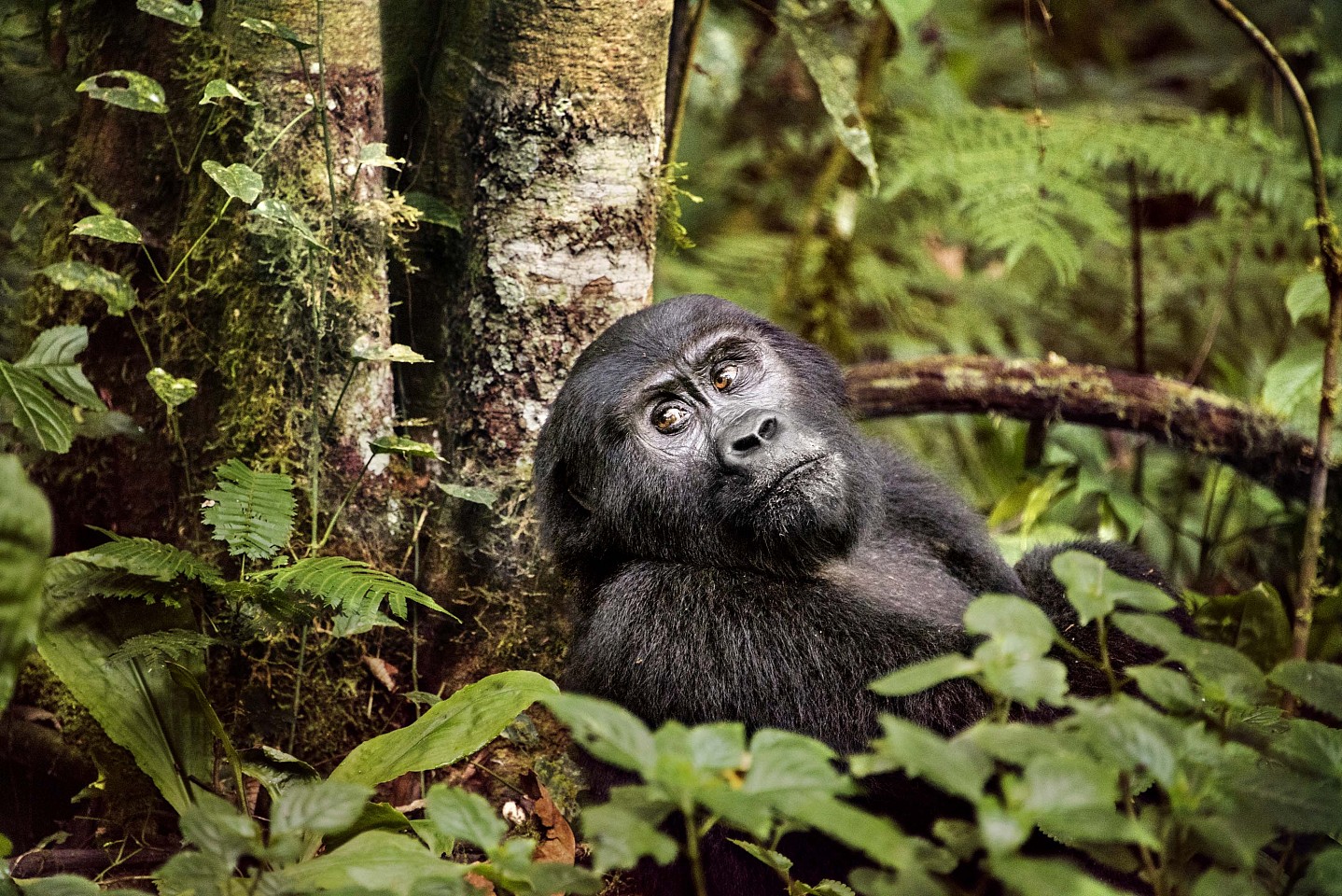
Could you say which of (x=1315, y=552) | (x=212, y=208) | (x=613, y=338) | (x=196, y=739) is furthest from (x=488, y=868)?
(x=1315, y=552)

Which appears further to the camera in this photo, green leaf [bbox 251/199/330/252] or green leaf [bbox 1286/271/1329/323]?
green leaf [bbox 1286/271/1329/323]

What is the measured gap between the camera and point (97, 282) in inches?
112

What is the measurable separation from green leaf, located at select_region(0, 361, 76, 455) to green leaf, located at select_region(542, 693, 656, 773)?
1.65m

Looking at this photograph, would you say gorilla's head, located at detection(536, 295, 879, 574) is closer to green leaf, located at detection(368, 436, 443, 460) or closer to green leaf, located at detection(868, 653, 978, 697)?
green leaf, located at detection(368, 436, 443, 460)

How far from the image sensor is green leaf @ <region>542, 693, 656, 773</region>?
1508 mm

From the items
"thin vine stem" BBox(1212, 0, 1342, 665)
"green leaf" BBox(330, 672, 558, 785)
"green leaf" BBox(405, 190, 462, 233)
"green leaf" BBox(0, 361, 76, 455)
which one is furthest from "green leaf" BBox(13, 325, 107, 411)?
"thin vine stem" BBox(1212, 0, 1342, 665)

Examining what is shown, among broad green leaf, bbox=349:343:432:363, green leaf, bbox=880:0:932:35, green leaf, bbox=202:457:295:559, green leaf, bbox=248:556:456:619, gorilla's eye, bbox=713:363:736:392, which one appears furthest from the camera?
green leaf, bbox=880:0:932:35

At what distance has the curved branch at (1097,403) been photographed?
417 centimetres

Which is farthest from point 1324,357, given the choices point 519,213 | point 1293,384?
point 519,213

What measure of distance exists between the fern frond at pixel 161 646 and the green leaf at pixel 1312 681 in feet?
7.08

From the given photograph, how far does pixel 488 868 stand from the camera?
197 cm

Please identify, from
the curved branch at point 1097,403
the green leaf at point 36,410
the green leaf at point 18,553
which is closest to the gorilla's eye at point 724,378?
the curved branch at point 1097,403

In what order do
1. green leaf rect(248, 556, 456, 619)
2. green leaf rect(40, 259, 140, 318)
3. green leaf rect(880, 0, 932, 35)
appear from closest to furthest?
green leaf rect(248, 556, 456, 619), green leaf rect(40, 259, 140, 318), green leaf rect(880, 0, 932, 35)

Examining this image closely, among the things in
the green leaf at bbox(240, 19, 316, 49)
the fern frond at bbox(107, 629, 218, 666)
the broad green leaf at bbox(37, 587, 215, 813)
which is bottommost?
the broad green leaf at bbox(37, 587, 215, 813)
